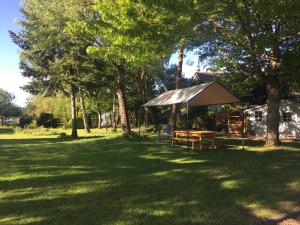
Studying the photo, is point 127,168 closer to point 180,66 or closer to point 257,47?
point 257,47

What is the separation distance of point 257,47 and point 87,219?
461 inches

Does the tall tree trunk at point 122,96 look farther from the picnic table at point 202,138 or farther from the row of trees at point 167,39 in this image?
the picnic table at point 202,138

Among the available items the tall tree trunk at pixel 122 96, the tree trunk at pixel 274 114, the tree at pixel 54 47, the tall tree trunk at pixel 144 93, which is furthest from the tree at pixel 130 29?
the tall tree trunk at pixel 144 93

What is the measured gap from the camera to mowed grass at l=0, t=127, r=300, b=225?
682 centimetres

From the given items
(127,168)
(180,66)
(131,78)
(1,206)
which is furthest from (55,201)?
(131,78)

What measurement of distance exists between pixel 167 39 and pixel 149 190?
7.60 meters

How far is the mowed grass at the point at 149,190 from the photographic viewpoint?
6816mm

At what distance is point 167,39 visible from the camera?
1498 centimetres

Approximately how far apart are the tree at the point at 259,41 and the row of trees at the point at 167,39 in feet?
0.11

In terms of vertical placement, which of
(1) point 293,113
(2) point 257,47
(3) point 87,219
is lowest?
(3) point 87,219

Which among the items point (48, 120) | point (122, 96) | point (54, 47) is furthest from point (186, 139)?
point (48, 120)

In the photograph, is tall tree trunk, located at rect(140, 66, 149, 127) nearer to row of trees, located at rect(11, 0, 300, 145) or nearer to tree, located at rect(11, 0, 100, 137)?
tree, located at rect(11, 0, 100, 137)

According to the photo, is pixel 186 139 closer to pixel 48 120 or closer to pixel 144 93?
pixel 144 93

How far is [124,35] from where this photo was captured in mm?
15172
